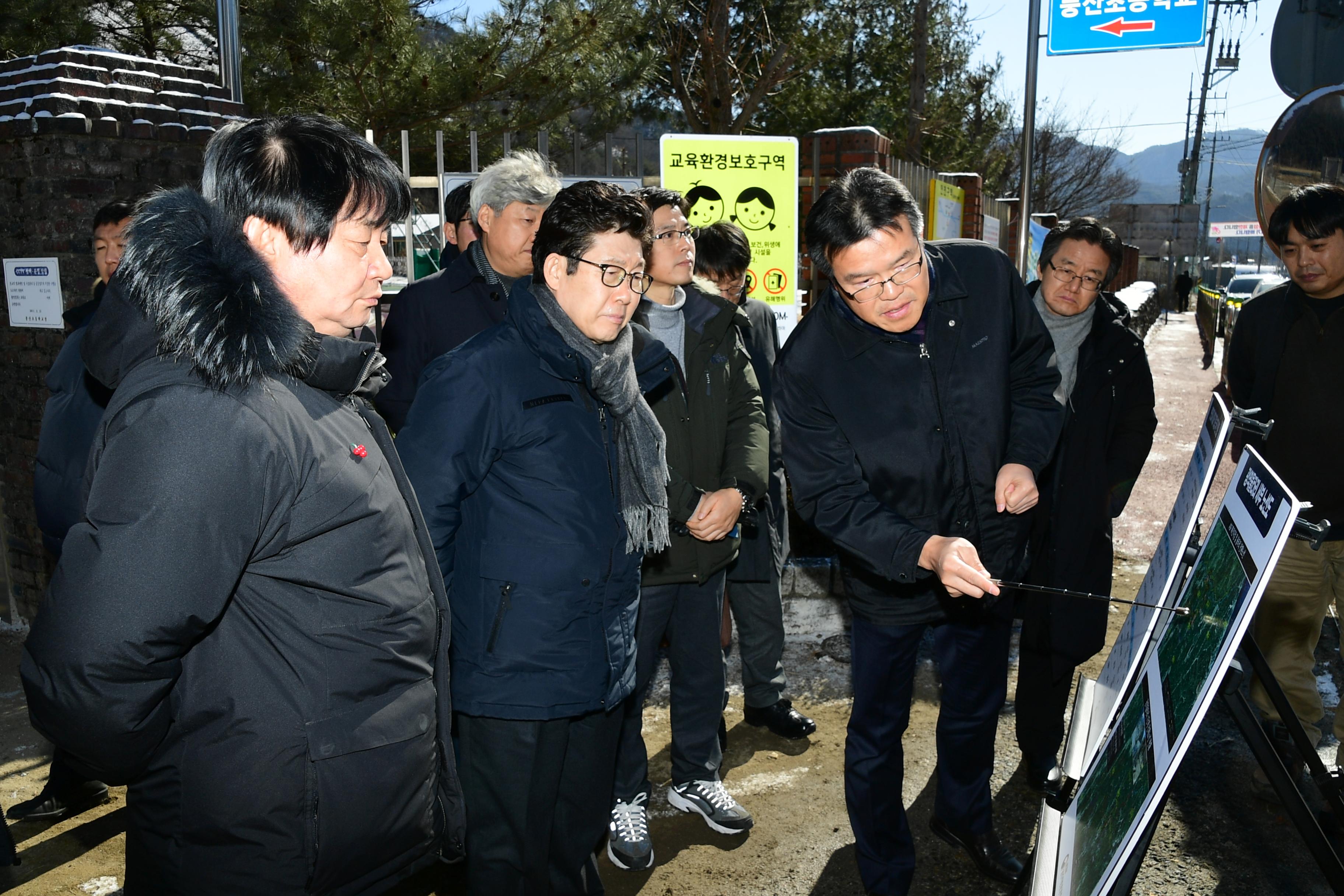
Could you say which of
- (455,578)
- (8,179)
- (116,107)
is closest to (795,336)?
(455,578)

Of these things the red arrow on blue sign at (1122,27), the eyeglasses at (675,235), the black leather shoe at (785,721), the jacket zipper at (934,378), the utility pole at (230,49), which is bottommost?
the black leather shoe at (785,721)

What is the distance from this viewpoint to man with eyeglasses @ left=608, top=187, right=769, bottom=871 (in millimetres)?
3176

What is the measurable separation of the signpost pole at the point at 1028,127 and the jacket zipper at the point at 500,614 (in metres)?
4.08

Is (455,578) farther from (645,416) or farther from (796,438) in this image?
(796,438)

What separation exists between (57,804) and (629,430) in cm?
247

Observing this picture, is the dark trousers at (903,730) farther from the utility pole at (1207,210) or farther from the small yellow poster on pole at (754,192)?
the utility pole at (1207,210)

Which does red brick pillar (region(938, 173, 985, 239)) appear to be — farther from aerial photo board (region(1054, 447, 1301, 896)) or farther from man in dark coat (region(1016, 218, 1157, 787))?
aerial photo board (region(1054, 447, 1301, 896))

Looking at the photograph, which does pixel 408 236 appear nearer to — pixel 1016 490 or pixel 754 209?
pixel 754 209

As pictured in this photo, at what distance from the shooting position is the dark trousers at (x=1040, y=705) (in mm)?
3422

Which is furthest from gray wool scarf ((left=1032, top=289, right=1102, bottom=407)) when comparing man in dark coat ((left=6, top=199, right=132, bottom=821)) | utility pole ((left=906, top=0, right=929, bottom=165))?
utility pole ((left=906, top=0, right=929, bottom=165))

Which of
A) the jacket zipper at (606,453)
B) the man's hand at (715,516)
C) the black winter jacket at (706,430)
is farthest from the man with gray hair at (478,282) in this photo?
the jacket zipper at (606,453)

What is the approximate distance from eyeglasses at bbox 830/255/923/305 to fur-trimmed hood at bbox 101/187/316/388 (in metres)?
1.58

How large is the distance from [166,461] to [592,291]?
125cm

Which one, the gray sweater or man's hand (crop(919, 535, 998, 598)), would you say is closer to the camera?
man's hand (crop(919, 535, 998, 598))
